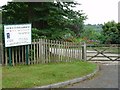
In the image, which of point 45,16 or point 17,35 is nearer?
point 17,35

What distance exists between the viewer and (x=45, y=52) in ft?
55.0

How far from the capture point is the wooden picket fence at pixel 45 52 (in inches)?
610

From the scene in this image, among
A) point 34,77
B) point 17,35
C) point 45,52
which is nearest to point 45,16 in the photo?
point 45,52

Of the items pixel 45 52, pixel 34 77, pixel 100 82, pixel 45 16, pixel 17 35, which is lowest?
pixel 100 82

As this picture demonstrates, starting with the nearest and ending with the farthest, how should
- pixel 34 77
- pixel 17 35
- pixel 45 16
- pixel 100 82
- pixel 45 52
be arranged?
1. pixel 34 77
2. pixel 100 82
3. pixel 17 35
4. pixel 45 52
5. pixel 45 16

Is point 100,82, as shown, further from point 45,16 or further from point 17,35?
point 45,16

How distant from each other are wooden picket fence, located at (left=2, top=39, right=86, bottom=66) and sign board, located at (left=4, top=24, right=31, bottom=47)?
0.36 m

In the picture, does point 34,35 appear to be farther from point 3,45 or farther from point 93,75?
point 93,75

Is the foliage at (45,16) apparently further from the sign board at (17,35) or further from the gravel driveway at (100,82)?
the gravel driveway at (100,82)

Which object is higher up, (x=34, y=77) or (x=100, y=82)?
(x=34, y=77)

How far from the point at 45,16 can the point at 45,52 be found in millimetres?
3171

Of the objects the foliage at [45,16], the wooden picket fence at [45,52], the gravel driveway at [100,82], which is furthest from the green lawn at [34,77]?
the foliage at [45,16]

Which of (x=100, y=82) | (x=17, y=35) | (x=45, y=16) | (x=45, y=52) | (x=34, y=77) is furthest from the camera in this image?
(x=45, y=16)

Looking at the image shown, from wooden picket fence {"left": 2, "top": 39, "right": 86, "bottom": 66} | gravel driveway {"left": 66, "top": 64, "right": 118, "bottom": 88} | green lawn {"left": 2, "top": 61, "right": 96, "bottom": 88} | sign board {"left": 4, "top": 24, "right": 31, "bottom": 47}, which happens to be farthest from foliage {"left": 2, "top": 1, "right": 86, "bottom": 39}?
gravel driveway {"left": 66, "top": 64, "right": 118, "bottom": 88}
